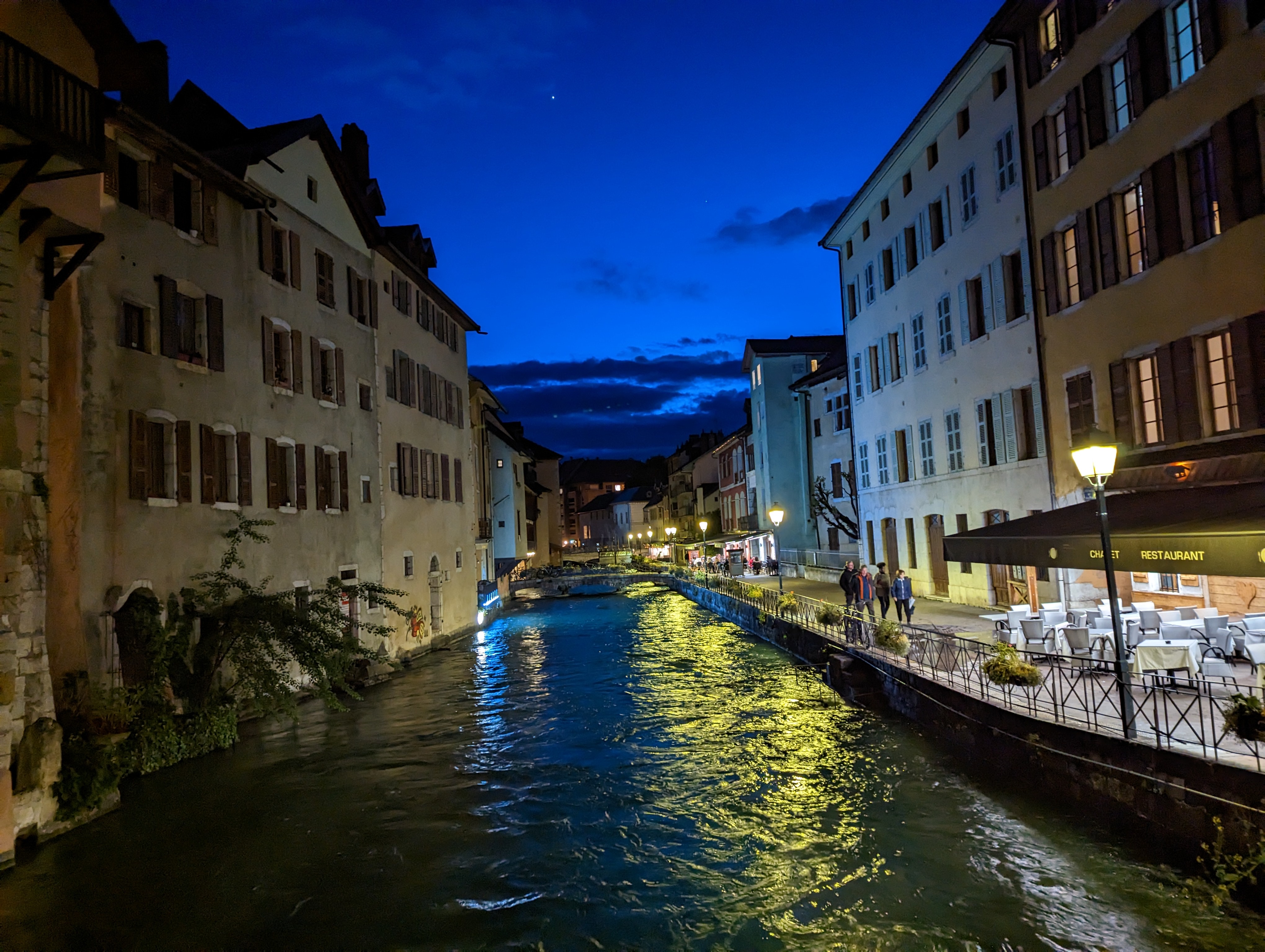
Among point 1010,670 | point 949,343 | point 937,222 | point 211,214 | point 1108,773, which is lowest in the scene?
point 1108,773

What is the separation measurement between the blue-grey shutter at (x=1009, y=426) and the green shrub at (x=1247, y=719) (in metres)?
13.9

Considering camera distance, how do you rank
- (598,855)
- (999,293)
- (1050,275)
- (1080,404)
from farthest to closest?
(999,293) → (1050,275) → (1080,404) → (598,855)

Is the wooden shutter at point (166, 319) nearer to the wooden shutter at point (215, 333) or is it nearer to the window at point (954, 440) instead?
the wooden shutter at point (215, 333)

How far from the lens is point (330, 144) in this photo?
23.6 metres

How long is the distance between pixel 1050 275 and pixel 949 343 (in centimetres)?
590

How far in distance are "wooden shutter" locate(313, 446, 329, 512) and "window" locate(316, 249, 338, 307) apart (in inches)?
170

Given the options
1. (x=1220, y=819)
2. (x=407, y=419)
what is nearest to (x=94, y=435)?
(x=407, y=419)

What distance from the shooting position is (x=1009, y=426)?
21.9 metres

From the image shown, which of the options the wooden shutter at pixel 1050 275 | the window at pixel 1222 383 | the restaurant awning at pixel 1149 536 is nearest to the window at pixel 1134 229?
the window at pixel 1222 383

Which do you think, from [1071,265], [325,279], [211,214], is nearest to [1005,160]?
[1071,265]

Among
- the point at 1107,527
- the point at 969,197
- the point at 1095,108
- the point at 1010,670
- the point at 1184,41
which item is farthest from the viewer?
the point at 969,197

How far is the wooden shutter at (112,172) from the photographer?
48.7 ft

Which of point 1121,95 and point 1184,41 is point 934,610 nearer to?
point 1121,95

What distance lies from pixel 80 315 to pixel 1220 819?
56.7 feet
